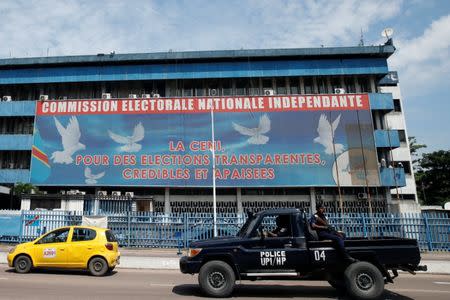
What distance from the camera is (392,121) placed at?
36.5 metres

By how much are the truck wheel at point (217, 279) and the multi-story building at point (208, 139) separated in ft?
61.3

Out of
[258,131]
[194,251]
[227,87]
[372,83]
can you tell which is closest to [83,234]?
[194,251]

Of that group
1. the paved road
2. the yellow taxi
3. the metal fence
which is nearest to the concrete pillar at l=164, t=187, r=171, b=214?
the metal fence

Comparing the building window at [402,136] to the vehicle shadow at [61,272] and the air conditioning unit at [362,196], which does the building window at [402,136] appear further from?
the vehicle shadow at [61,272]

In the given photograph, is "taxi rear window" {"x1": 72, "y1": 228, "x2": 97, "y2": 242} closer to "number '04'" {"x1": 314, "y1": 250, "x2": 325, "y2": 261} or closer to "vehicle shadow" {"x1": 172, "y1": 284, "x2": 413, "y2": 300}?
"vehicle shadow" {"x1": 172, "y1": 284, "x2": 413, "y2": 300}

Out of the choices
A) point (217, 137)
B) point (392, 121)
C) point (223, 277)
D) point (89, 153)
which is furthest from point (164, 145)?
point (392, 121)

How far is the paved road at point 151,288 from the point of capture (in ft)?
25.5

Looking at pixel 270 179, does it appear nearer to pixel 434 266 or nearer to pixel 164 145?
pixel 164 145

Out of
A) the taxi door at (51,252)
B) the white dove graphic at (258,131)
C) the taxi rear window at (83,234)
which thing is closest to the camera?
the taxi door at (51,252)

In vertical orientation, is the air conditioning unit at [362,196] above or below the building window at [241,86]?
below

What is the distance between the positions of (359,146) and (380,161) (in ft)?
12.8

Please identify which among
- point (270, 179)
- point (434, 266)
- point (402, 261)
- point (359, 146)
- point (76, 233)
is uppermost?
point (359, 146)

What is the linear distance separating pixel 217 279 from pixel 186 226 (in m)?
9.51

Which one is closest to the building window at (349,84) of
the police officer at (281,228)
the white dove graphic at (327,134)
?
the white dove graphic at (327,134)
